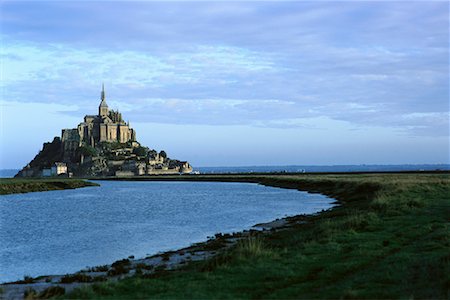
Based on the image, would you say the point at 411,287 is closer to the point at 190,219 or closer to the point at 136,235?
the point at 136,235

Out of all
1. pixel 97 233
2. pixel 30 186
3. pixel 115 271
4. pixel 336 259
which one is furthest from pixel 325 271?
pixel 30 186

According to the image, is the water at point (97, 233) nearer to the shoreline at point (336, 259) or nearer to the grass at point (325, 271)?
the shoreline at point (336, 259)

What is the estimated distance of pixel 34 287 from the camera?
19.8 m

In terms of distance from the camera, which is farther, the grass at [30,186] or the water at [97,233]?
the grass at [30,186]

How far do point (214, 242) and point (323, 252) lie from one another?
1087 centimetres

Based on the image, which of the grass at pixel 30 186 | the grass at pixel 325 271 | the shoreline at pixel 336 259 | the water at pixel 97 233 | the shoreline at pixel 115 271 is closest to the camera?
the grass at pixel 325 271

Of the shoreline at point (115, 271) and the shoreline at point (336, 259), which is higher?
the shoreline at point (336, 259)

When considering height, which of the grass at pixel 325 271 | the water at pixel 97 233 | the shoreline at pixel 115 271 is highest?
the grass at pixel 325 271

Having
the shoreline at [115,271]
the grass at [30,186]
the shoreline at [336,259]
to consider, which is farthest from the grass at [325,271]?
the grass at [30,186]

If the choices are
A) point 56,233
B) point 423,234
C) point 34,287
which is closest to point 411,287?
point 423,234

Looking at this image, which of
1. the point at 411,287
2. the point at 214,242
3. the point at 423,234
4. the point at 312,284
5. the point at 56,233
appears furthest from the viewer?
the point at 56,233

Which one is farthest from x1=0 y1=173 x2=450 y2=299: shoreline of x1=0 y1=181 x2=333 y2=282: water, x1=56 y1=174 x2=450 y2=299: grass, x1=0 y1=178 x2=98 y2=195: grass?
x1=0 y1=178 x2=98 y2=195: grass

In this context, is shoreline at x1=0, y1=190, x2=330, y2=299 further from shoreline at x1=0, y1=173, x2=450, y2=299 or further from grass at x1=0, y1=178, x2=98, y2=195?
grass at x1=0, y1=178, x2=98, y2=195

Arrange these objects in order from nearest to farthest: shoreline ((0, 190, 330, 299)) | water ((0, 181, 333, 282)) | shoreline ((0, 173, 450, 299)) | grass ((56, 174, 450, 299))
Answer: grass ((56, 174, 450, 299)) < shoreline ((0, 173, 450, 299)) < shoreline ((0, 190, 330, 299)) < water ((0, 181, 333, 282))
